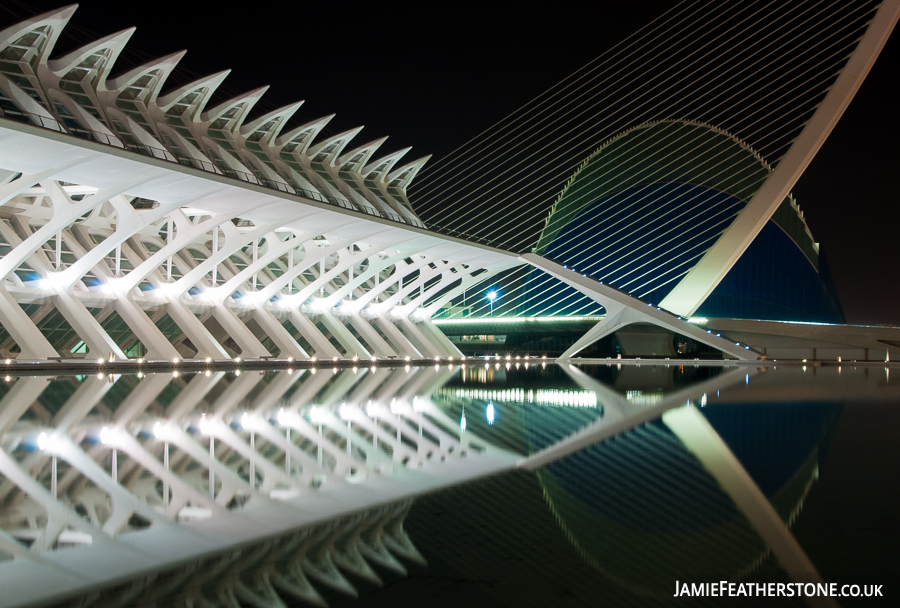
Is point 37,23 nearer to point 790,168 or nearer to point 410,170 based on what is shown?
point 410,170

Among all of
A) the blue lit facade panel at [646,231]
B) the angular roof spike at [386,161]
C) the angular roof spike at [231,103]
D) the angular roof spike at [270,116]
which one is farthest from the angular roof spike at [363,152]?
the blue lit facade panel at [646,231]

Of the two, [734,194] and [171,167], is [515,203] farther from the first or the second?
[171,167]

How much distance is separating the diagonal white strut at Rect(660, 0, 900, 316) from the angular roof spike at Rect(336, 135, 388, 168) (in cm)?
1551

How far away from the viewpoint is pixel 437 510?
4074mm

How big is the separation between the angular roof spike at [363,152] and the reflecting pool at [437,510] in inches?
1201

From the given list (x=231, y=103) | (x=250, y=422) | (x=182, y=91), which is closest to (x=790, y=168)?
(x=231, y=103)

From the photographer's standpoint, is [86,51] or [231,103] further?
[231,103]

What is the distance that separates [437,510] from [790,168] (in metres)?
28.8

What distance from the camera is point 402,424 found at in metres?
8.48

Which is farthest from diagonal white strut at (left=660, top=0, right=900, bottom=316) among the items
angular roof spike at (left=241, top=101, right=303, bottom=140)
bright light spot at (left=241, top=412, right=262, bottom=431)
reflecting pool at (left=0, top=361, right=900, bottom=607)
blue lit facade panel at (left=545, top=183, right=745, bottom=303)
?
bright light spot at (left=241, top=412, right=262, bottom=431)

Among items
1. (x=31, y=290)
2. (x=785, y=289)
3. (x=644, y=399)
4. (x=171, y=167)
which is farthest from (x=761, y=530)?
(x=785, y=289)

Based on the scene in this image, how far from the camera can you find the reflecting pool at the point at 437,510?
2.88m

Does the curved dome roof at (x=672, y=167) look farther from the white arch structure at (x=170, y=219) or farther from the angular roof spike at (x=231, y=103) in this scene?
the angular roof spike at (x=231, y=103)

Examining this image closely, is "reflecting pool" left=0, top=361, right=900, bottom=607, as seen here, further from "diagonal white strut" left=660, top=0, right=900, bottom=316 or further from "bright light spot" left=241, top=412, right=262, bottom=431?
"diagonal white strut" left=660, top=0, right=900, bottom=316
